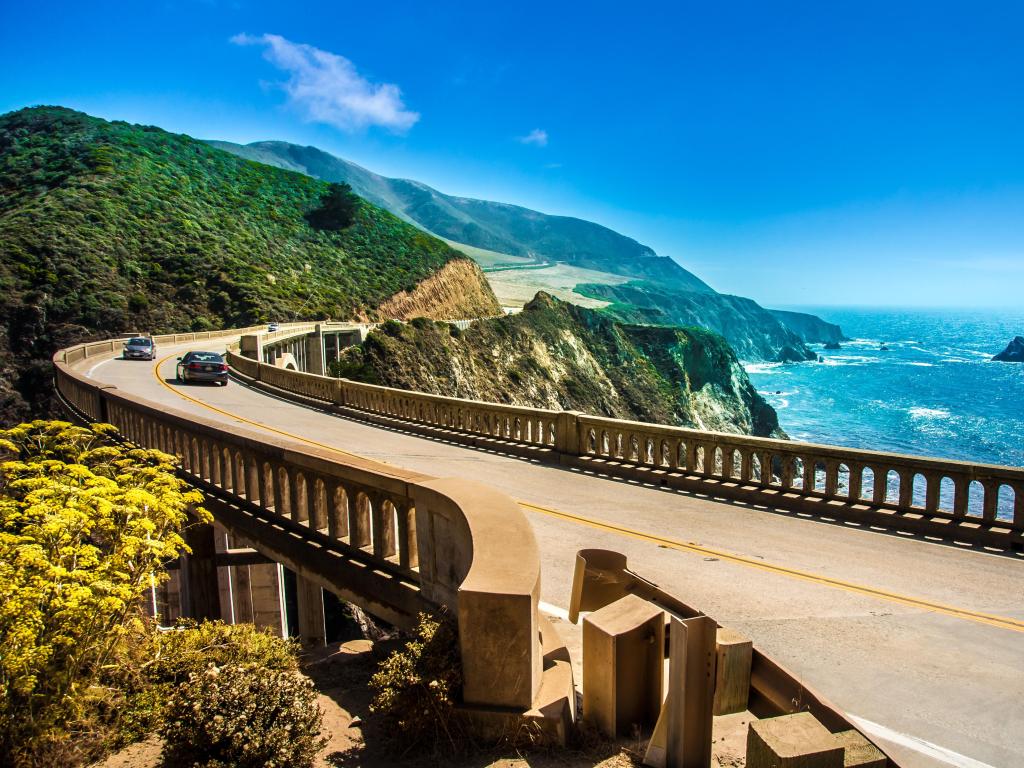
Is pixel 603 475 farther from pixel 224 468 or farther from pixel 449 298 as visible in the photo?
pixel 449 298

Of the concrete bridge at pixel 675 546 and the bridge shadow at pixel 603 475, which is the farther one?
the bridge shadow at pixel 603 475

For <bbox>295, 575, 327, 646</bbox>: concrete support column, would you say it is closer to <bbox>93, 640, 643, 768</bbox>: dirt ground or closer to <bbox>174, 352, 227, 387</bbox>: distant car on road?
<bbox>93, 640, 643, 768</bbox>: dirt ground

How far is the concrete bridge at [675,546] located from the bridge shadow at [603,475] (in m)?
0.05

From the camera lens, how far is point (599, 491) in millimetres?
11406

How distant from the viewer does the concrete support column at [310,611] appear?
10.6 meters

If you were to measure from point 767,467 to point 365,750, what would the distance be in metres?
7.99

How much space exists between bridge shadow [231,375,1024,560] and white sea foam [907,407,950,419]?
119m

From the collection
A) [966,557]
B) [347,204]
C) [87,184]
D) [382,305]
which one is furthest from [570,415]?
[347,204]

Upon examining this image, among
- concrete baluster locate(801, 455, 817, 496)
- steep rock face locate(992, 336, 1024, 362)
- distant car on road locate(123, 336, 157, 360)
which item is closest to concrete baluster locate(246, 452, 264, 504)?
concrete baluster locate(801, 455, 817, 496)

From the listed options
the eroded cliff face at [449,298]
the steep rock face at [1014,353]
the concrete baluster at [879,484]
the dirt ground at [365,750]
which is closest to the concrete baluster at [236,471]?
the dirt ground at [365,750]

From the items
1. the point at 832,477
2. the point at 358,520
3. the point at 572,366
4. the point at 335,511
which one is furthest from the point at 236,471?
the point at 572,366

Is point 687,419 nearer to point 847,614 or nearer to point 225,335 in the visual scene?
point 225,335

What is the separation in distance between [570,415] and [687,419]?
9054 cm

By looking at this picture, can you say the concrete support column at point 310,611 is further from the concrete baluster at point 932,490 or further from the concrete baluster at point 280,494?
the concrete baluster at point 932,490
